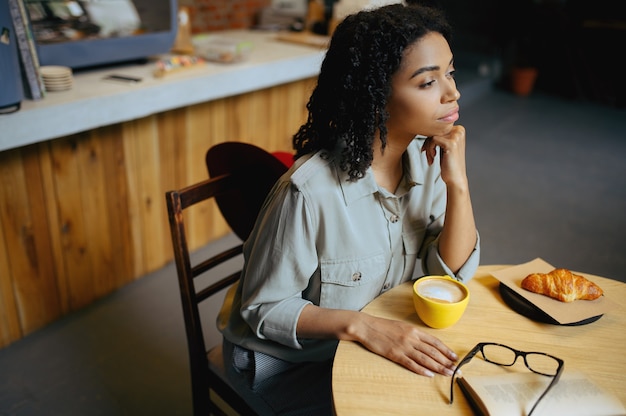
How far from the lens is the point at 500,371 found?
921mm

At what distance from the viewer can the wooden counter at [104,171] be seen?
1.94m

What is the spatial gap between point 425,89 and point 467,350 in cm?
51

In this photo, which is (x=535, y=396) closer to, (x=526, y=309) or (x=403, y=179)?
(x=526, y=309)

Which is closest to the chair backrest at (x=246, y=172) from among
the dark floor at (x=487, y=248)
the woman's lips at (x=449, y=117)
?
the woman's lips at (x=449, y=117)

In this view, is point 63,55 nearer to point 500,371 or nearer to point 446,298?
point 446,298

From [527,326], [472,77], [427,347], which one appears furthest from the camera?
[472,77]

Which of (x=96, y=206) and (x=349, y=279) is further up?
(x=349, y=279)

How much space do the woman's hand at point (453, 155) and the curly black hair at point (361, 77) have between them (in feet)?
0.45

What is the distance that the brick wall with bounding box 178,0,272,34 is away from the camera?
3760 mm

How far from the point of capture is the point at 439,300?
3.34 ft

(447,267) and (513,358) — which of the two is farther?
Answer: (447,267)

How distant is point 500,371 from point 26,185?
1.74 meters

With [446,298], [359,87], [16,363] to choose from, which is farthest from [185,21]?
[446,298]

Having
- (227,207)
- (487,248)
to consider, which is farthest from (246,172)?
(487,248)
